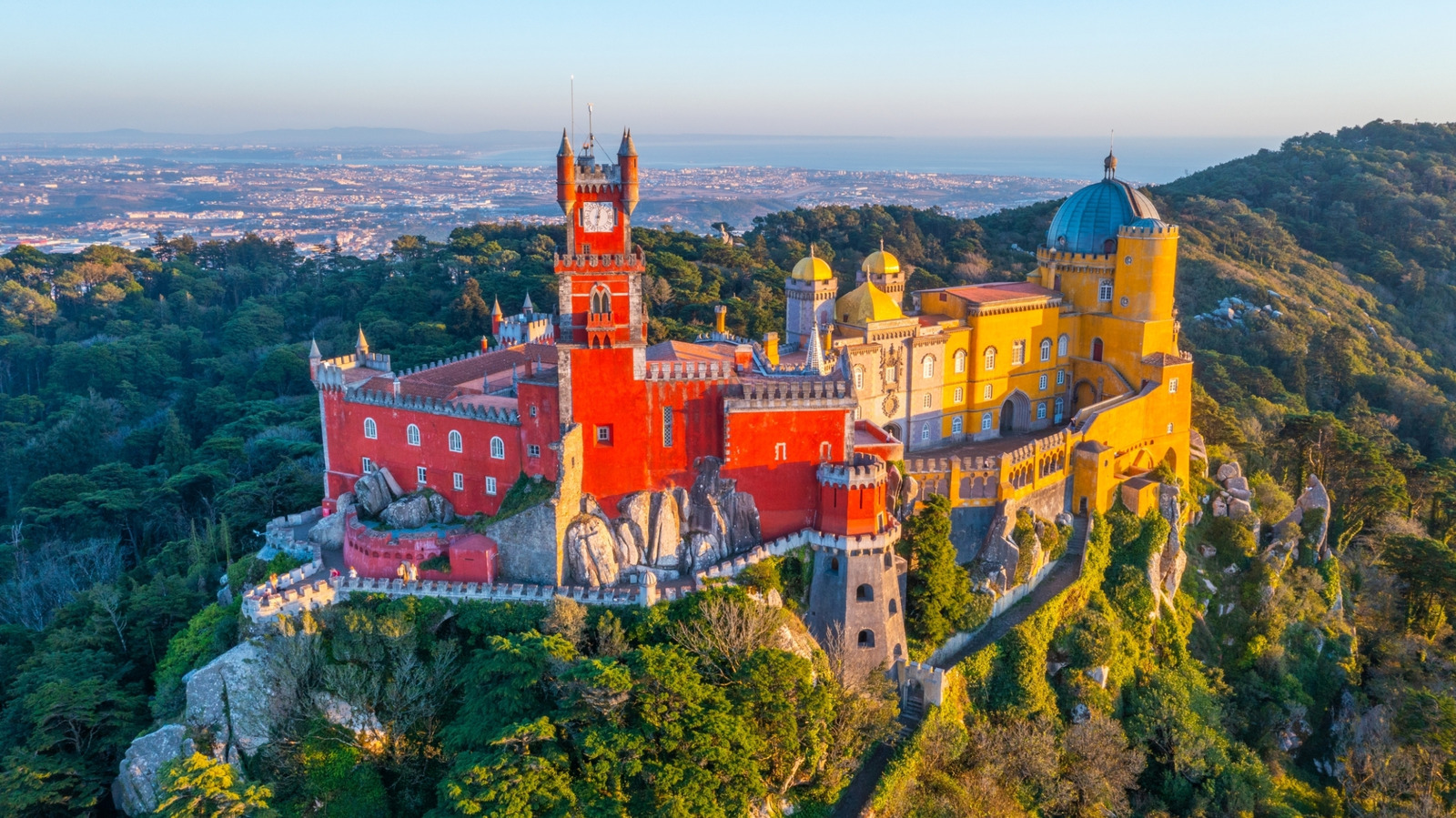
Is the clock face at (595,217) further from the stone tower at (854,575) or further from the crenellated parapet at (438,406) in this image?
the stone tower at (854,575)

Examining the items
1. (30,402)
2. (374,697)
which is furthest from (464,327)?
(374,697)

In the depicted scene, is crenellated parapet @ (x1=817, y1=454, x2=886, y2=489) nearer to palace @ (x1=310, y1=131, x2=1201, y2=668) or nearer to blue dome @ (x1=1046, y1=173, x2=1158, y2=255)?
palace @ (x1=310, y1=131, x2=1201, y2=668)

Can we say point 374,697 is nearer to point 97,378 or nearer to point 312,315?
point 97,378

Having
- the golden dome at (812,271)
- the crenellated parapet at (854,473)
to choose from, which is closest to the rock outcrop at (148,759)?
the crenellated parapet at (854,473)

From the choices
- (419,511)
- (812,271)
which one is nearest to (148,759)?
(419,511)

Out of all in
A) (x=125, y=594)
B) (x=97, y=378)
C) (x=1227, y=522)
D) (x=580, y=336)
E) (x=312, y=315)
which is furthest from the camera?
(x=312, y=315)

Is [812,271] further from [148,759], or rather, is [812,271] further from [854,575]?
[148,759]
